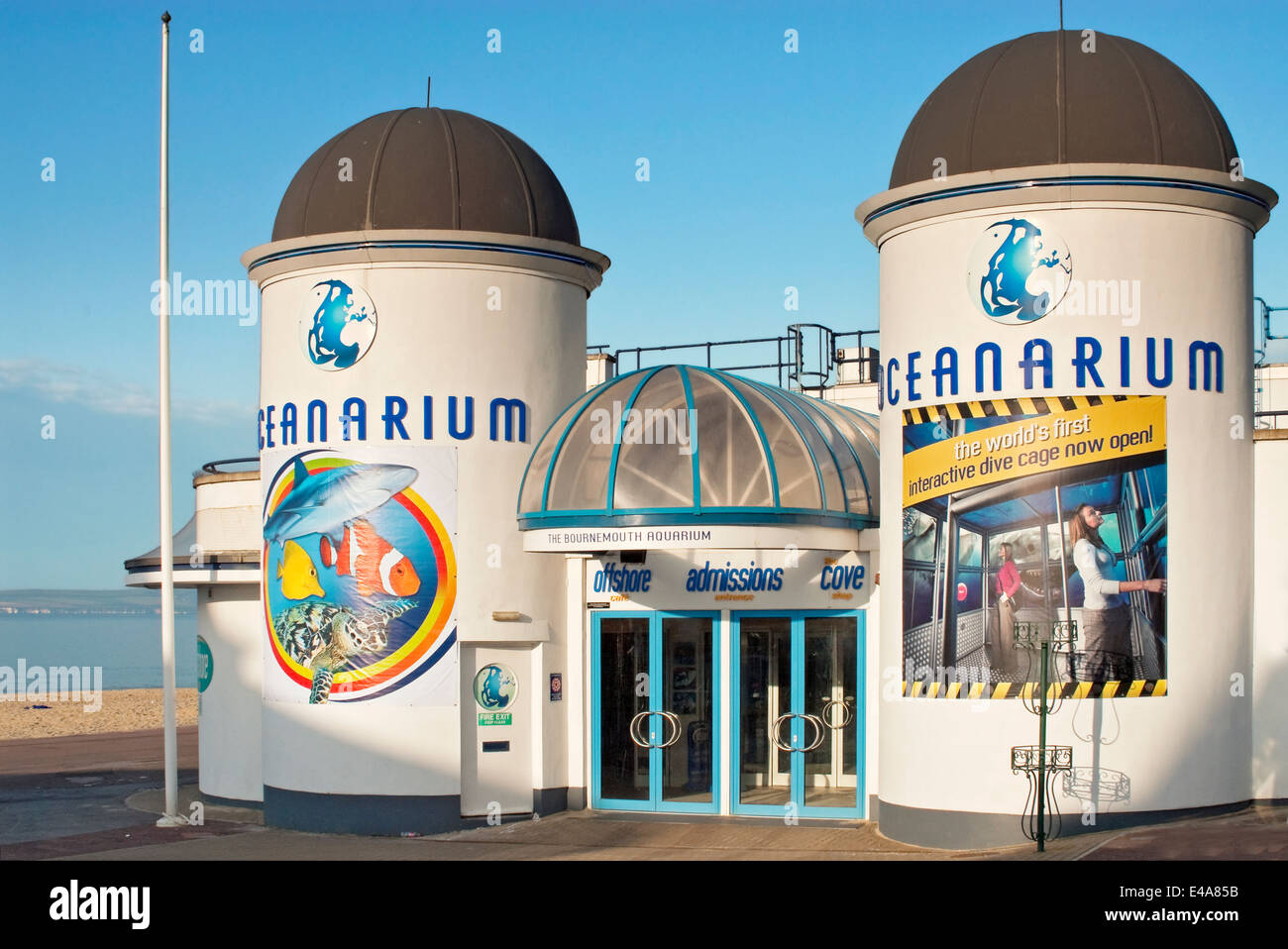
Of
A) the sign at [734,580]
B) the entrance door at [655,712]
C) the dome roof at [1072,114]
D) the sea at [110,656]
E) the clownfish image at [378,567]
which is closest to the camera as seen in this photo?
the dome roof at [1072,114]

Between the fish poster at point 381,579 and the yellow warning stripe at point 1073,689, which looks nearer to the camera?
the yellow warning stripe at point 1073,689

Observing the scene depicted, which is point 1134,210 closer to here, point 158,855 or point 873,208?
point 873,208

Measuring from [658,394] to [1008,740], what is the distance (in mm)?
Answer: 5581

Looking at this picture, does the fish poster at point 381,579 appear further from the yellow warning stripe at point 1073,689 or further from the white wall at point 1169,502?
the yellow warning stripe at point 1073,689

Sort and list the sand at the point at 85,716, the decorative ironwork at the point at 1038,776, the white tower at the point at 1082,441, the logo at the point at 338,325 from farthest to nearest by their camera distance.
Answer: the sand at the point at 85,716 < the logo at the point at 338,325 < the white tower at the point at 1082,441 < the decorative ironwork at the point at 1038,776

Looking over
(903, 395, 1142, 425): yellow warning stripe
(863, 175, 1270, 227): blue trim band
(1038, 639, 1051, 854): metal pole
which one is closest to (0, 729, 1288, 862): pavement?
(1038, 639, 1051, 854): metal pole

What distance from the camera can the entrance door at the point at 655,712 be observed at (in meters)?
19.3

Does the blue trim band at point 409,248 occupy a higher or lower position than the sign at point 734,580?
higher

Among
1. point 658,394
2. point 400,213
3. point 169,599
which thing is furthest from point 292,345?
point 658,394

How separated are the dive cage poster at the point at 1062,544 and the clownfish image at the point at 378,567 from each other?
21.9 ft

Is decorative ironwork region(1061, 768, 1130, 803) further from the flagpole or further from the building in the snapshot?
the flagpole

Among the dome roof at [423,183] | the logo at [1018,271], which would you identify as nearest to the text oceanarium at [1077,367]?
the logo at [1018,271]

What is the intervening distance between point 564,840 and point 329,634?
12.7 feet

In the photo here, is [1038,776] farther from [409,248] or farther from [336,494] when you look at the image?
[409,248]
